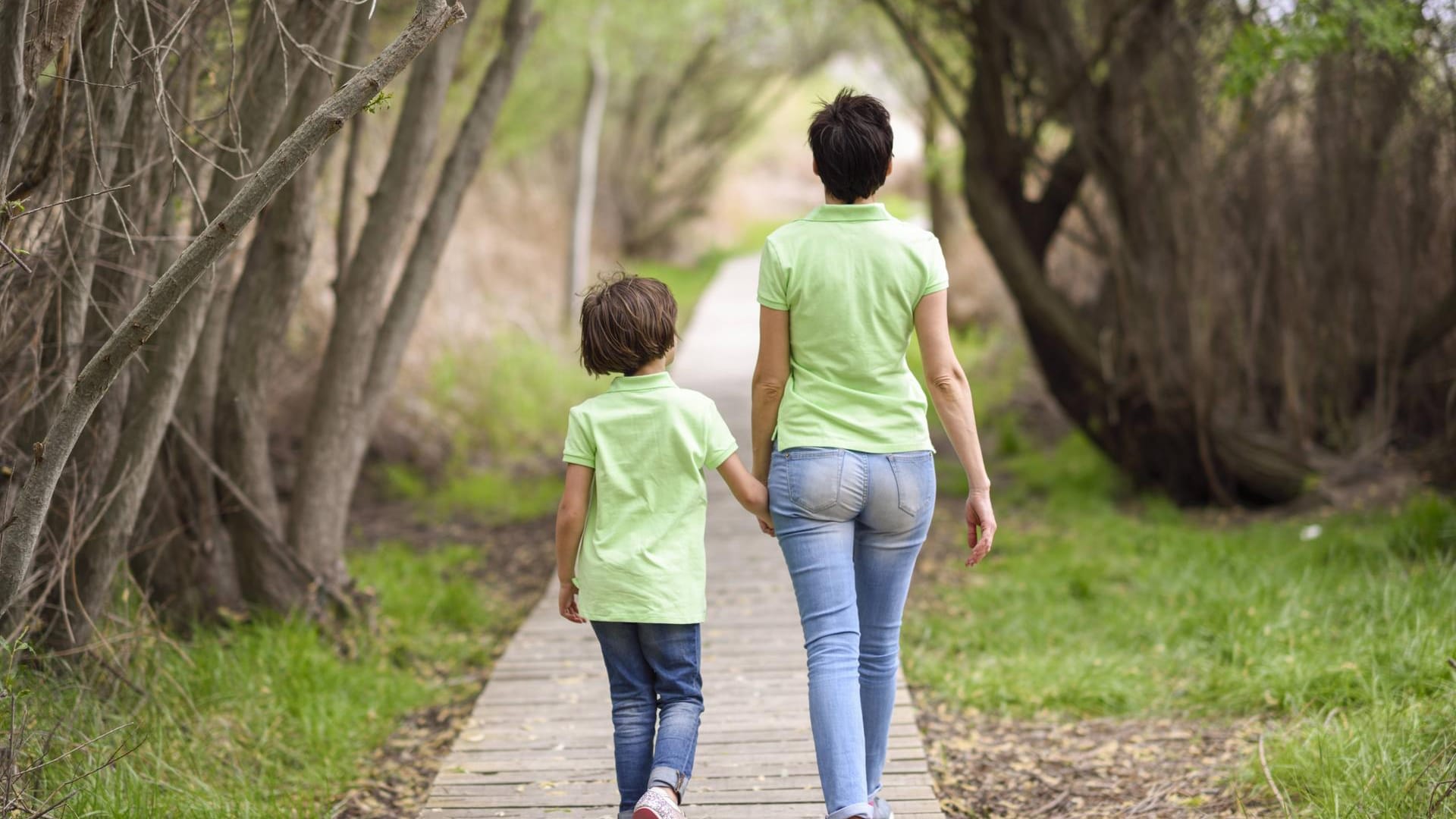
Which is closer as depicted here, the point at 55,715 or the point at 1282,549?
the point at 55,715

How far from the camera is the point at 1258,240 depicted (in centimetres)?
771

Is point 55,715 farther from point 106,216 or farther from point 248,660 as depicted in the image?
point 106,216

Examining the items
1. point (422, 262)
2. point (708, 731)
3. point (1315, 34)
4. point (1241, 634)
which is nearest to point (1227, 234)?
point (1315, 34)

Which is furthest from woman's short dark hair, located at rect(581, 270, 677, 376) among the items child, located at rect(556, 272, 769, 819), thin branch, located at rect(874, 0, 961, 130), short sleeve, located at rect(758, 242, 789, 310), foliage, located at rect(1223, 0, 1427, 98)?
thin branch, located at rect(874, 0, 961, 130)

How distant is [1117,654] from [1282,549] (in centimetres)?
185

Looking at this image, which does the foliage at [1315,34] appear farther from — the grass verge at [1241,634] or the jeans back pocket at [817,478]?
the jeans back pocket at [817,478]

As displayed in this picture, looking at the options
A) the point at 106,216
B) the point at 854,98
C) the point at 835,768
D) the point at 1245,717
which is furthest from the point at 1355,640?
the point at 106,216

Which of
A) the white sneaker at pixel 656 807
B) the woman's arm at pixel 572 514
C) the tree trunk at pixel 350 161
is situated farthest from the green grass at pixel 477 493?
the white sneaker at pixel 656 807

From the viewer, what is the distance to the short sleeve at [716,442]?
297cm

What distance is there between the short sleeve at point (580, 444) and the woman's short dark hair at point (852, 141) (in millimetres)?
790

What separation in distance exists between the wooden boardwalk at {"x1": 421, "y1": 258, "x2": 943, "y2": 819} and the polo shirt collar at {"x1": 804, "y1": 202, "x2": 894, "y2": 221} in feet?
5.71

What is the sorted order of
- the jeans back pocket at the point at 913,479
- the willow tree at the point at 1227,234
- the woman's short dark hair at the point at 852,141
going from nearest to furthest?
the woman's short dark hair at the point at 852,141 < the jeans back pocket at the point at 913,479 < the willow tree at the point at 1227,234

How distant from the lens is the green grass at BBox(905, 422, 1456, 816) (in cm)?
377

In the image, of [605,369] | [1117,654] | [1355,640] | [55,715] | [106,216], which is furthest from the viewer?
[1117,654]
